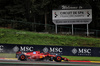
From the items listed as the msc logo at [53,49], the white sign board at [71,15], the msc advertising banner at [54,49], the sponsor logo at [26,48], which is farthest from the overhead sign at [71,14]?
the sponsor logo at [26,48]

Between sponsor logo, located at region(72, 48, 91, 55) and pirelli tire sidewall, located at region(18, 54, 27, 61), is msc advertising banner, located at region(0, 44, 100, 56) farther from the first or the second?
pirelli tire sidewall, located at region(18, 54, 27, 61)

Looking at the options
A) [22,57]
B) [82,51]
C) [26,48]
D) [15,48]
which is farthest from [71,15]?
[22,57]

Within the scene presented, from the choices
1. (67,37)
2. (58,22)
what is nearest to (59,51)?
(67,37)

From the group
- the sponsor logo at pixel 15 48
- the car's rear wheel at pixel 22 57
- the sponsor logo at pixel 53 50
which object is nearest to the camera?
the car's rear wheel at pixel 22 57

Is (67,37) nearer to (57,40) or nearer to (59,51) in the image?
(57,40)

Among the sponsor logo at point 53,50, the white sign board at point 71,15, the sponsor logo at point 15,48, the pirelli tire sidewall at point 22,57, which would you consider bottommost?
the pirelli tire sidewall at point 22,57

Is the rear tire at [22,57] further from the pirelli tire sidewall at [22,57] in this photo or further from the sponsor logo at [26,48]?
the sponsor logo at [26,48]

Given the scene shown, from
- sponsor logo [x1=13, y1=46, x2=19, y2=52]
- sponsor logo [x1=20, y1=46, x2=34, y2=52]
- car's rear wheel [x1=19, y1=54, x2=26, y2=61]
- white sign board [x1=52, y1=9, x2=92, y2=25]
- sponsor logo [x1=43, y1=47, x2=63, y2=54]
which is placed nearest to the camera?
car's rear wheel [x1=19, y1=54, x2=26, y2=61]

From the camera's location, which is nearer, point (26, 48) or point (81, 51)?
point (26, 48)

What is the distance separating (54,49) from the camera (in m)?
15.9

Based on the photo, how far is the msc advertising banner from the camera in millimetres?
15438

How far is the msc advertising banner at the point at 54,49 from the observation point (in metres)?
15.4

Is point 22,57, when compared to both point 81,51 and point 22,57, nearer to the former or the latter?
point 22,57

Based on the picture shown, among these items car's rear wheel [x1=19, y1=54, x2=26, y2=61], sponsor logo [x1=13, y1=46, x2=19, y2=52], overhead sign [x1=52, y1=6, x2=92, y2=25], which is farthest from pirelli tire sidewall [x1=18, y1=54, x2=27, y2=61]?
overhead sign [x1=52, y1=6, x2=92, y2=25]
